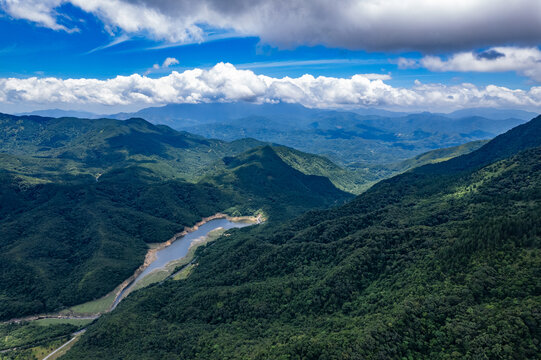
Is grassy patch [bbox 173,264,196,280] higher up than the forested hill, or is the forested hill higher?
the forested hill

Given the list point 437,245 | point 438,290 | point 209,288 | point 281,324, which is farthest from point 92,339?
point 437,245

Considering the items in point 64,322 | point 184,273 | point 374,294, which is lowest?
point 64,322

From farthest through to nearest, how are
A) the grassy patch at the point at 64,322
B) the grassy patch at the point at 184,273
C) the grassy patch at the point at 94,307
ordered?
the grassy patch at the point at 184,273 < the grassy patch at the point at 94,307 < the grassy patch at the point at 64,322

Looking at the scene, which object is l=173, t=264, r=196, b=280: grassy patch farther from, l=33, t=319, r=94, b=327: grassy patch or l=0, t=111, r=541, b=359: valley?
l=33, t=319, r=94, b=327: grassy patch

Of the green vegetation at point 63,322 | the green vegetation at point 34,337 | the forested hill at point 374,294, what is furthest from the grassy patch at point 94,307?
the forested hill at point 374,294

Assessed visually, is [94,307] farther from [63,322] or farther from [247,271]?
[247,271]

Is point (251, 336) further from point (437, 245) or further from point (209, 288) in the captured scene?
point (437, 245)

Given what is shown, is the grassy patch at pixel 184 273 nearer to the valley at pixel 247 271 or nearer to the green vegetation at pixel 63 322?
the valley at pixel 247 271

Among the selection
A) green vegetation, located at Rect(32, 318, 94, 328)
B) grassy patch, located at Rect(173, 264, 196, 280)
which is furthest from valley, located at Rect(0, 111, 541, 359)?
grassy patch, located at Rect(173, 264, 196, 280)

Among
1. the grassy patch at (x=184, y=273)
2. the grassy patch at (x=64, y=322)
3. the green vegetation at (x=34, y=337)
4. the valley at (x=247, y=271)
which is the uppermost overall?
the valley at (x=247, y=271)

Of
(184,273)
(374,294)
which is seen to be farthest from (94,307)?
(374,294)
